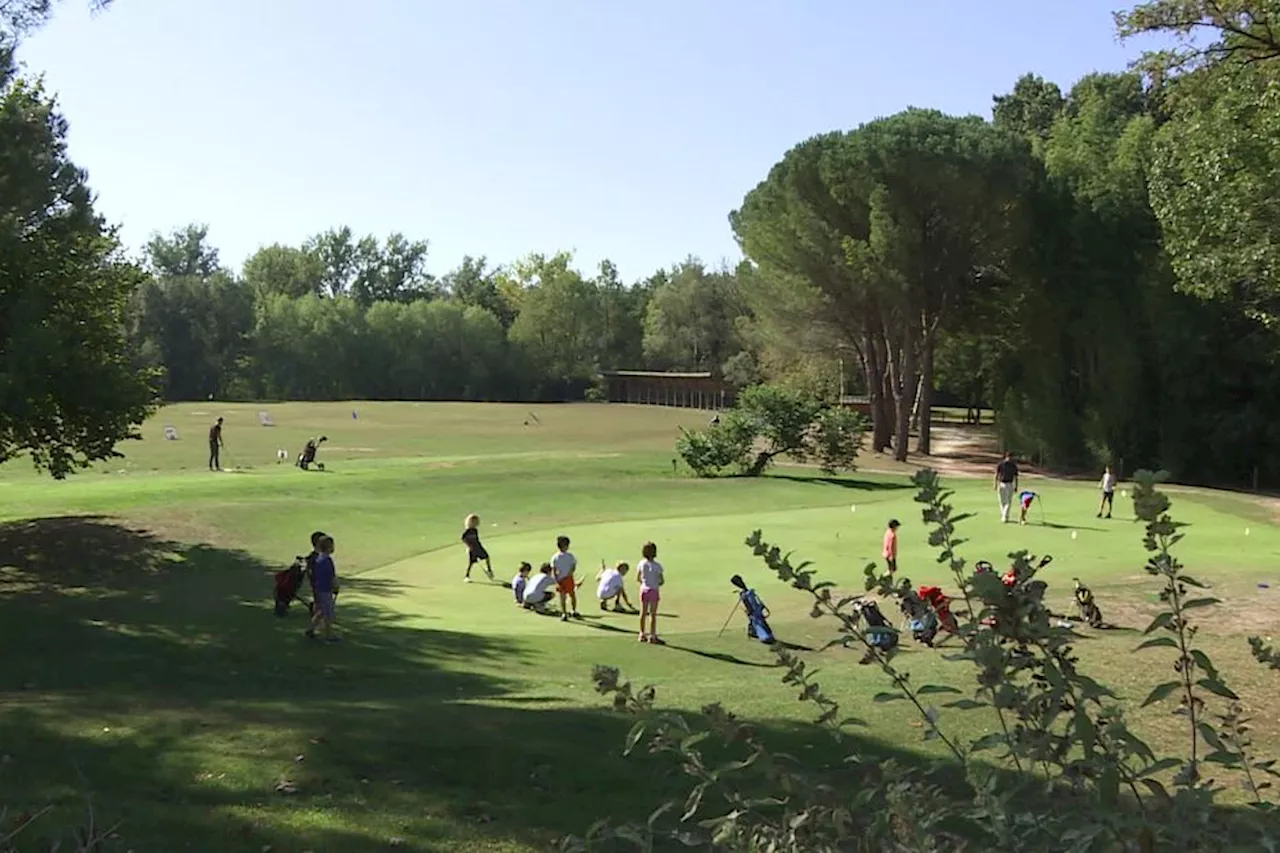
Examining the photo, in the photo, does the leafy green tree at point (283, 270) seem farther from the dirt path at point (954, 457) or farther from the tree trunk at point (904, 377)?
the tree trunk at point (904, 377)

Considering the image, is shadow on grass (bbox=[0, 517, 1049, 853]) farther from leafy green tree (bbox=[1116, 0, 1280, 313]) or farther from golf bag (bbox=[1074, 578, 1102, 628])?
leafy green tree (bbox=[1116, 0, 1280, 313])

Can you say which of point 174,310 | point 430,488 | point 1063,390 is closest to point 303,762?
point 430,488

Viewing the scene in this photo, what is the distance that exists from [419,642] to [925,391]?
45.2 m

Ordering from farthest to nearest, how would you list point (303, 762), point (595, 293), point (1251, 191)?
point (595, 293), point (1251, 191), point (303, 762)

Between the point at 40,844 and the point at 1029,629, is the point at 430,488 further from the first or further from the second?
the point at 1029,629

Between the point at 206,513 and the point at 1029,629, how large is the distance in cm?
2854

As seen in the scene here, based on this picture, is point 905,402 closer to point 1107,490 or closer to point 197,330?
point 1107,490

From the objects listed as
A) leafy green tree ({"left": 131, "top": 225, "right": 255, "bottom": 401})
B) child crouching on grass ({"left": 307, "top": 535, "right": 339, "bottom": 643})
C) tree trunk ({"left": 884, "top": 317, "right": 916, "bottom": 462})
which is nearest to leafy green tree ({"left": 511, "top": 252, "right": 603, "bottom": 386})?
leafy green tree ({"left": 131, "top": 225, "right": 255, "bottom": 401})

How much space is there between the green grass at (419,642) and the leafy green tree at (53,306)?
2396 millimetres

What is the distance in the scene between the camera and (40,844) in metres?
6.45

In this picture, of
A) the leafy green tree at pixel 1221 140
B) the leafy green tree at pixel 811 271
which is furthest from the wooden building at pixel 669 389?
the leafy green tree at pixel 1221 140

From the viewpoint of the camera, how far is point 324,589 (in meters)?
16.5

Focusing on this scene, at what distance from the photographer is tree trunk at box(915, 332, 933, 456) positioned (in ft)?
185

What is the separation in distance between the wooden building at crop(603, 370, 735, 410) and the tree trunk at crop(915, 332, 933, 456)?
3932 cm
